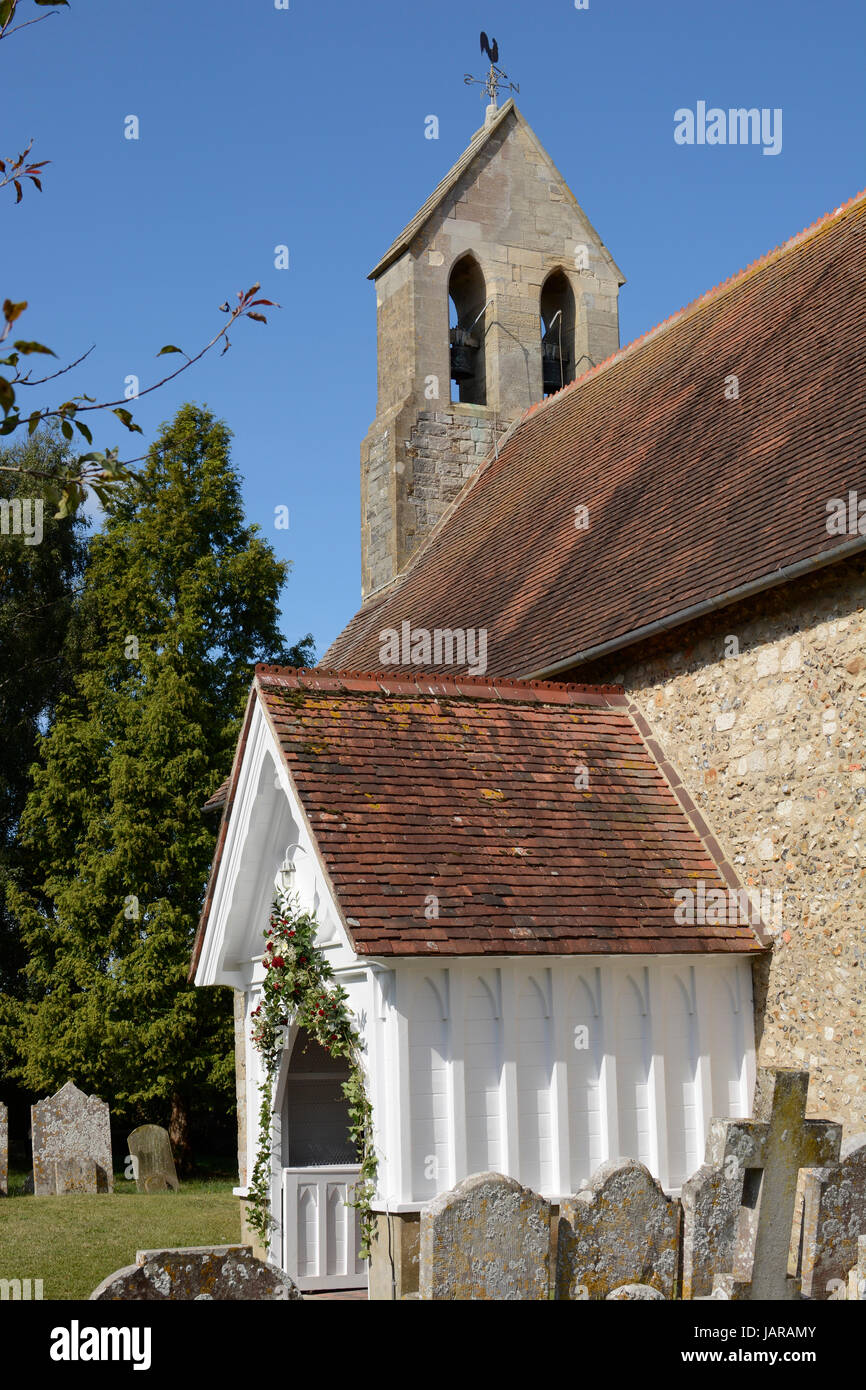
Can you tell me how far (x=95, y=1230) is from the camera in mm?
13656

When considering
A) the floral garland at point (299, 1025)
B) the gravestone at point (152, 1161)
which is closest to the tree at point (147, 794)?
the gravestone at point (152, 1161)

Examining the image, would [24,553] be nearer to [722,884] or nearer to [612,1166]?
[722,884]

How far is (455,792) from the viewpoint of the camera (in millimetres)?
9109

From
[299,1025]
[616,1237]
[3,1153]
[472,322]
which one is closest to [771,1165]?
[616,1237]

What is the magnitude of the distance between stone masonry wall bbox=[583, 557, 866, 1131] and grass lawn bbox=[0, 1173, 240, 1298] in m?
4.65

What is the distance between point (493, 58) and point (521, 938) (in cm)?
1673

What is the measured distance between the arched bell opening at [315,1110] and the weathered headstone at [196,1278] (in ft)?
20.6

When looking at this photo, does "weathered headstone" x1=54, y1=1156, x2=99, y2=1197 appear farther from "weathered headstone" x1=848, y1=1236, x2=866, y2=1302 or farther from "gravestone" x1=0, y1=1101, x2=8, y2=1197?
"weathered headstone" x1=848, y1=1236, x2=866, y2=1302

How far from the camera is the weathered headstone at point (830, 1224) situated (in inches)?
236

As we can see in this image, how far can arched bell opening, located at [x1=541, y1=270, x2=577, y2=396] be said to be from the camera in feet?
66.7

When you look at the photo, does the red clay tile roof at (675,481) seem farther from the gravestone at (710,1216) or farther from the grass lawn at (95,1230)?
→ the grass lawn at (95,1230)

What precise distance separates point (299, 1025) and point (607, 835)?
8.55ft

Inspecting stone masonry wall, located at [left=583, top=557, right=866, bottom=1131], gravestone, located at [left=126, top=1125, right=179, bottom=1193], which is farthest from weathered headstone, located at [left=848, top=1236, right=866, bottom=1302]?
gravestone, located at [left=126, top=1125, right=179, bottom=1193]
